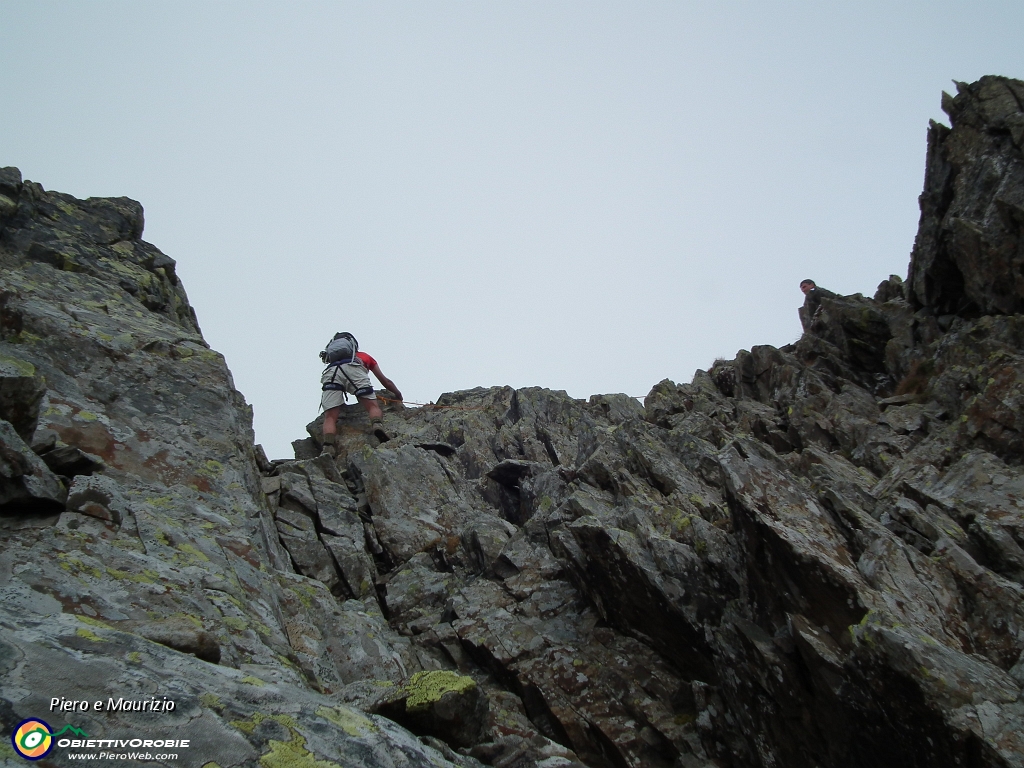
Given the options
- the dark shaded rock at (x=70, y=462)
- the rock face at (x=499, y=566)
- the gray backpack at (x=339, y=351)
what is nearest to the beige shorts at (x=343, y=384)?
the gray backpack at (x=339, y=351)

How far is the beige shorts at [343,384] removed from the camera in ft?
95.8

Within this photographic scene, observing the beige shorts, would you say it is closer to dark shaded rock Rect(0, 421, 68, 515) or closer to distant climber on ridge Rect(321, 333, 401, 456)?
distant climber on ridge Rect(321, 333, 401, 456)

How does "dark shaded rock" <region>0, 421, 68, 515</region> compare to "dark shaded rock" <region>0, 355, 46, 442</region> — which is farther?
"dark shaded rock" <region>0, 355, 46, 442</region>

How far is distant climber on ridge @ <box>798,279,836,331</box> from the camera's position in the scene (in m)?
40.6

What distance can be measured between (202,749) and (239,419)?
11.6m

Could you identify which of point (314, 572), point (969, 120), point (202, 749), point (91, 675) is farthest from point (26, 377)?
point (969, 120)

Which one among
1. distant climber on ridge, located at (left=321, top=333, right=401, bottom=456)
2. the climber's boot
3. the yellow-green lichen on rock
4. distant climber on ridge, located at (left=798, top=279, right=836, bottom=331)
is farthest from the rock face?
distant climber on ridge, located at (left=798, top=279, right=836, bottom=331)

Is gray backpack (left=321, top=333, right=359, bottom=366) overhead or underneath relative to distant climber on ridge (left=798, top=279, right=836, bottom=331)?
underneath

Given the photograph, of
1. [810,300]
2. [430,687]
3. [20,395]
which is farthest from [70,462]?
[810,300]

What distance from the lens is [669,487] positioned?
1900cm

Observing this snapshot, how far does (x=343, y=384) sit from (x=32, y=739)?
994 inches

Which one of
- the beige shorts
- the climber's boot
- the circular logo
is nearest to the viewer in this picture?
the circular logo

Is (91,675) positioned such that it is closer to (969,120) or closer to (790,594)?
(790,594)

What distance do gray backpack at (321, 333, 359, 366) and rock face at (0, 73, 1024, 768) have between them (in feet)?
14.6
